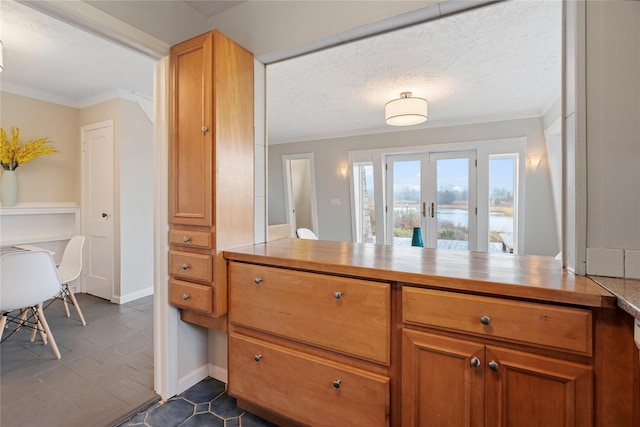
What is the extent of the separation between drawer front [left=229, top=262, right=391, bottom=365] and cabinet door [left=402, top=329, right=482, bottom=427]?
11 centimetres

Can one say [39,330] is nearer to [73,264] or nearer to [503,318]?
[73,264]

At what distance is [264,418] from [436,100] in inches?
144

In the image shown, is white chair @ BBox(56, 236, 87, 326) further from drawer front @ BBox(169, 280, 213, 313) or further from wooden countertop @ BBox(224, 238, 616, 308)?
wooden countertop @ BBox(224, 238, 616, 308)

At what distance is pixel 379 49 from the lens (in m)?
Result: 2.34

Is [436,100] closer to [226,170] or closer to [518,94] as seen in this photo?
[518,94]

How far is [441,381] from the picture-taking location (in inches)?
42.6

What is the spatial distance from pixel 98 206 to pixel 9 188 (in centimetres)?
79

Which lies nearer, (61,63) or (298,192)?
(61,63)

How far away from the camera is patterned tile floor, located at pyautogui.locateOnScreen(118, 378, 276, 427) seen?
5.07 ft

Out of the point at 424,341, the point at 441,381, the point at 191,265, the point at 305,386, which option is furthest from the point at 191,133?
the point at 441,381

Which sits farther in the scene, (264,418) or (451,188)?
(451,188)

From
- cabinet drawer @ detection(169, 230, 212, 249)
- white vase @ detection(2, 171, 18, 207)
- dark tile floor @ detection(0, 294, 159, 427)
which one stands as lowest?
dark tile floor @ detection(0, 294, 159, 427)

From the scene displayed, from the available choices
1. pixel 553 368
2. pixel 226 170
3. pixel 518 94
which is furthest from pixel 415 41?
pixel 553 368

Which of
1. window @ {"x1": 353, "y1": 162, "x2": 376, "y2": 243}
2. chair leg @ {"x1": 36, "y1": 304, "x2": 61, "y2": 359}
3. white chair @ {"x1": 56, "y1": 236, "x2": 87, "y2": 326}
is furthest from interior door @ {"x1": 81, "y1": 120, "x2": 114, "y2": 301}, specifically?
window @ {"x1": 353, "y1": 162, "x2": 376, "y2": 243}
